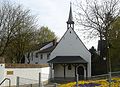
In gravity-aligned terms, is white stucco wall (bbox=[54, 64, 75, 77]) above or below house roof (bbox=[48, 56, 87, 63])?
below

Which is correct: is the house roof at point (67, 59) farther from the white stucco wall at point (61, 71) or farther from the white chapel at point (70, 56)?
the white stucco wall at point (61, 71)

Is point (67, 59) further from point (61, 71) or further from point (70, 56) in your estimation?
point (61, 71)

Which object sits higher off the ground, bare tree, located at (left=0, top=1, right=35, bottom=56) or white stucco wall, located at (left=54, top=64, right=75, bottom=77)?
bare tree, located at (left=0, top=1, right=35, bottom=56)

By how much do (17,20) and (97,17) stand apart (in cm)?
1351

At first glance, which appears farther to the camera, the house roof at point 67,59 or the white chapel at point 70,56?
the white chapel at point 70,56

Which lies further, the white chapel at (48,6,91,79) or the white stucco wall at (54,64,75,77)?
the white stucco wall at (54,64,75,77)

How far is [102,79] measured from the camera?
21.4 meters

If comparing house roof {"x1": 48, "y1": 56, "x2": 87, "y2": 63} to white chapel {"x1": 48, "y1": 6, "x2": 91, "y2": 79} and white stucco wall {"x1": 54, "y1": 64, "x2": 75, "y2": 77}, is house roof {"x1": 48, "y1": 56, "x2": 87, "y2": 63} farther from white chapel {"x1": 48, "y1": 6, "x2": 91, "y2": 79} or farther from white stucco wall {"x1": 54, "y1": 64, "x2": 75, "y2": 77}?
white stucco wall {"x1": 54, "y1": 64, "x2": 75, "y2": 77}

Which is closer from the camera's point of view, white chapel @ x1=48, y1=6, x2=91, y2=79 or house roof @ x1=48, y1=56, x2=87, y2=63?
house roof @ x1=48, y1=56, x2=87, y2=63

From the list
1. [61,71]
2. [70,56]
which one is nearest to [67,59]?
[70,56]

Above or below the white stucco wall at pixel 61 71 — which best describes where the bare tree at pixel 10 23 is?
above

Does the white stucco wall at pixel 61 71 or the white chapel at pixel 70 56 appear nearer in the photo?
the white chapel at pixel 70 56

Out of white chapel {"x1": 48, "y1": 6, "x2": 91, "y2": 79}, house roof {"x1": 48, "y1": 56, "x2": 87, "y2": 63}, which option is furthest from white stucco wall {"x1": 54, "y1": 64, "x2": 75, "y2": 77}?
house roof {"x1": 48, "y1": 56, "x2": 87, "y2": 63}

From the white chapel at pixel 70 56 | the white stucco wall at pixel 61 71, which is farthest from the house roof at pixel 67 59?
the white stucco wall at pixel 61 71
